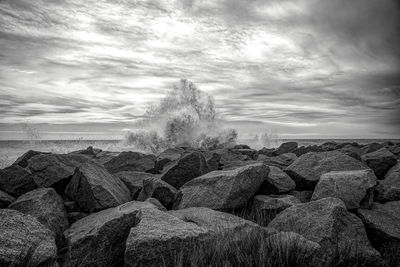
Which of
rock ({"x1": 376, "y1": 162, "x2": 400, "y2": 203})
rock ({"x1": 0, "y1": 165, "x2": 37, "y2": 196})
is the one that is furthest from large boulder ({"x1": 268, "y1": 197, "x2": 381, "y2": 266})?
rock ({"x1": 0, "y1": 165, "x2": 37, "y2": 196})

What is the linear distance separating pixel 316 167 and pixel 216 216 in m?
3.03

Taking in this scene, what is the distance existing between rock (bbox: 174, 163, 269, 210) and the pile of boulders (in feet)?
0.05

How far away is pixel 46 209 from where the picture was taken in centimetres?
449

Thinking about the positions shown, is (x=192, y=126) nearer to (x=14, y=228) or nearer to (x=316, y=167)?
(x=316, y=167)

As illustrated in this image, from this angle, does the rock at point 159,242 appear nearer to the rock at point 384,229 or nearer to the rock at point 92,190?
the rock at point 92,190

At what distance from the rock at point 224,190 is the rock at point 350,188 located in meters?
1.01

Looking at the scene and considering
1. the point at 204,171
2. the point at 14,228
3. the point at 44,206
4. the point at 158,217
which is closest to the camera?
the point at 14,228

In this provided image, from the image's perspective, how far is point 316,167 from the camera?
644 centimetres

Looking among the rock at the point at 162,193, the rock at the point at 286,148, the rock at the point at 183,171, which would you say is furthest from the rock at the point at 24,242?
the rock at the point at 286,148

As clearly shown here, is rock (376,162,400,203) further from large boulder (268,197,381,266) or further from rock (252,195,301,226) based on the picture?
large boulder (268,197,381,266)

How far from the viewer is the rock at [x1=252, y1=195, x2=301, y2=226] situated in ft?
15.8

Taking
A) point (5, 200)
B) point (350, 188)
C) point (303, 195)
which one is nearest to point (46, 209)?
point (5, 200)

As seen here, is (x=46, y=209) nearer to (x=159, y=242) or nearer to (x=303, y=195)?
(x=159, y=242)

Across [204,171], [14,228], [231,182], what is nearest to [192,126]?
[204,171]
